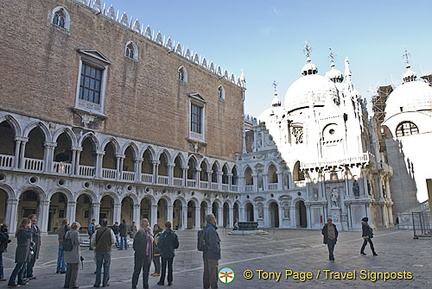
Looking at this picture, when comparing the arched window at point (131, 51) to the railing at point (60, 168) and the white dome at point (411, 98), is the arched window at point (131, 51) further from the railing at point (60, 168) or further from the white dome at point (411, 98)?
the white dome at point (411, 98)

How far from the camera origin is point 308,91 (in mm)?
39500

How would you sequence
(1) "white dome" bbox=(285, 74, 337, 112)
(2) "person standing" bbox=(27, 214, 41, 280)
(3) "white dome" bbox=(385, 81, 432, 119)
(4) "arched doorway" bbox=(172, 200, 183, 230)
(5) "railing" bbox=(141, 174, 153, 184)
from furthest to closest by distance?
1. (1) "white dome" bbox=(285, 74, 337, 112)
2. (3) "white dome" bbox=(385, 81, 432, 119)
3. (4) "arched doorway" bbox=(172, 200, 183, 230)
4. (5) "railing" bbox=(141, 174, 153, 184)
5. (2) "person standing" bbox=(27, 214, 41, 280)

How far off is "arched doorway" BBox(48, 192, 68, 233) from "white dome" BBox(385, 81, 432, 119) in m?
32.6

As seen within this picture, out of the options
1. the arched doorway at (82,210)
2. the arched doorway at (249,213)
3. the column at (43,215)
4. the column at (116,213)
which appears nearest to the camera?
the column at (43,215)

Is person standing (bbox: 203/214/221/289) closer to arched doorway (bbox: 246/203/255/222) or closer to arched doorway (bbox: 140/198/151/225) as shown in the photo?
arched doorway (bbox: 140/198/151/225)

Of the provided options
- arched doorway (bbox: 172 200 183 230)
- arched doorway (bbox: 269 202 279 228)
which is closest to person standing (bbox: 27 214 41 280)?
arched doorway (bbox: 172 200 183 230)

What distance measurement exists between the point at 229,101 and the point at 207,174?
27.1 ft

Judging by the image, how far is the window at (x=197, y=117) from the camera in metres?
30.2

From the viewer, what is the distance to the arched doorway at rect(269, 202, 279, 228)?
3175cm

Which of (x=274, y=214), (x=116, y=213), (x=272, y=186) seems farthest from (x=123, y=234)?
(x=274, y=214)

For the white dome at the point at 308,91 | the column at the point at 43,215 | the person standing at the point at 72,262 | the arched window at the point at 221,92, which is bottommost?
the person standing at the point at 72,262

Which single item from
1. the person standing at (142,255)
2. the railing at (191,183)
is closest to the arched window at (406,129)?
the railing at (191,183)

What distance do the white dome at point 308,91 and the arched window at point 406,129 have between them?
25.6 feet

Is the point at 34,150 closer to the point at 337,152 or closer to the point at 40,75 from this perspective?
the point at 40,75
